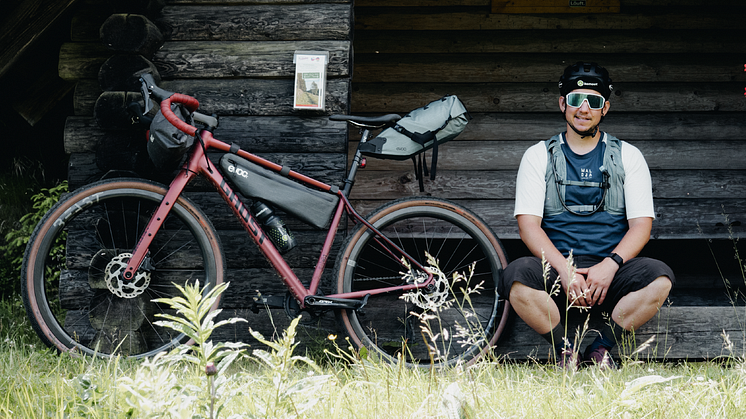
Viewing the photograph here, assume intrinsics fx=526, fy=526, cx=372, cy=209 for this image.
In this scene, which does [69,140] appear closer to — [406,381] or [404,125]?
[404,125]

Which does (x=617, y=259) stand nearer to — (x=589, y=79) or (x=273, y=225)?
(x=589, y=79)

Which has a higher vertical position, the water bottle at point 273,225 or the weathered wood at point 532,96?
the weathered wood at point 532,96

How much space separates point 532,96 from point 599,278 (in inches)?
112

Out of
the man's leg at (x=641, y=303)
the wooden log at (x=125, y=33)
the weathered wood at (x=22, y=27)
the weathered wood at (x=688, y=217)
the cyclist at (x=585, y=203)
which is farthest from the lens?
the weathered wood at (x=688, y=217)

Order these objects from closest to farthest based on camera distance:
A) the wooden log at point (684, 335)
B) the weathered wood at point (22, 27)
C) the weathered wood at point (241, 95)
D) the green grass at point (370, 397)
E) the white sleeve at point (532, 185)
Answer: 1. the green grass at point (370, 397)
2. the white sleeve at point (532, 185)
3. the wooden log at point (684, 335)
4. the weathered wood at point (241, 95)
5. the weathered wood at point (22, 27)

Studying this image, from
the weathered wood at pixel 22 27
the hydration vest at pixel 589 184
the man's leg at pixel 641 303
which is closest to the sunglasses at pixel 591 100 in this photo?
the hydration vest at pixel 589 184

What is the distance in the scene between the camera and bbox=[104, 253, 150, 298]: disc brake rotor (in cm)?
234

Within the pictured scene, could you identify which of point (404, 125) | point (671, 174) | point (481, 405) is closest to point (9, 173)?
point (404, 125)

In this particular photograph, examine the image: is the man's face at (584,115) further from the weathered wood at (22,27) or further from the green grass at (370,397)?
the weathered wood at (22,27)

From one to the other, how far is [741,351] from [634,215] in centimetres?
95

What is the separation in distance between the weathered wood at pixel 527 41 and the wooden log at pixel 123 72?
7.51ft

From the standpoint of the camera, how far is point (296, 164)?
2.76 meters

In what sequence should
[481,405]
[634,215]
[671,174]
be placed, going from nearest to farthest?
1. [481,405]
2. [634,215]
3. [671,174]

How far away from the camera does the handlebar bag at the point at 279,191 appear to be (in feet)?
7.72
